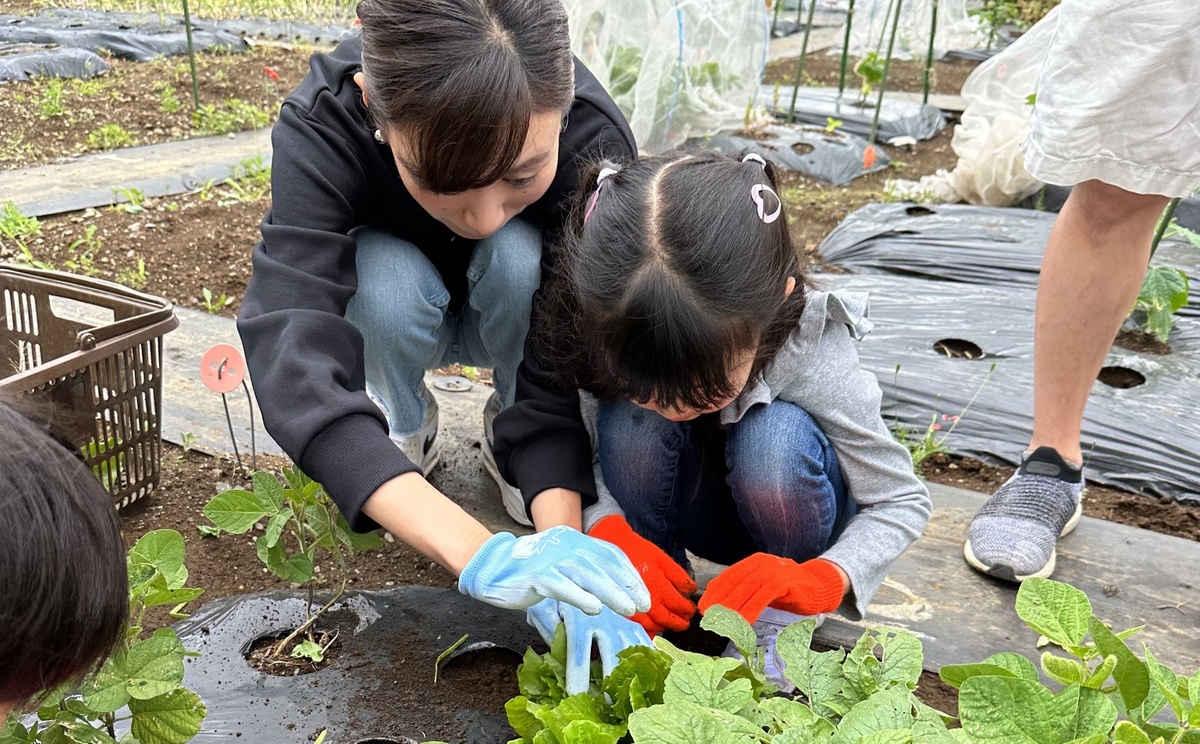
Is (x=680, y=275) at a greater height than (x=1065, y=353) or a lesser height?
greater

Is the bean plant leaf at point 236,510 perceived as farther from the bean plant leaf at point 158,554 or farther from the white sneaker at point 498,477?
the white sneaker at point 498,477

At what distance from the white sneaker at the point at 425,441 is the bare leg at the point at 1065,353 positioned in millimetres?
959

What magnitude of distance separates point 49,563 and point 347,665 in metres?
0.67

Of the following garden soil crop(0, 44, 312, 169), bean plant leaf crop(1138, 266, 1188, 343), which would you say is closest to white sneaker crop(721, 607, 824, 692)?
bean plant leaf crop(1138, 266, 1188, 343)

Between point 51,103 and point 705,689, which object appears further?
point 51,103

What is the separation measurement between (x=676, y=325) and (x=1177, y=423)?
1.52 meters

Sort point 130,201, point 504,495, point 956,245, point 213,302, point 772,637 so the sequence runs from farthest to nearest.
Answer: point 130,201, point 956,245, point 213,302, point 504,495, point 772,637

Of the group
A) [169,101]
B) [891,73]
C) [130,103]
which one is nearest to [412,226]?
[169,101]

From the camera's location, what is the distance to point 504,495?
171 cm

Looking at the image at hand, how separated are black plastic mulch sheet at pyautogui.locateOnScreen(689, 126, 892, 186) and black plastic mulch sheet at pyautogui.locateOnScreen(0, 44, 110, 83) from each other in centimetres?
312

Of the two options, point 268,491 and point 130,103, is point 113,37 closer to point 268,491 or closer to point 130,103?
point 130,103

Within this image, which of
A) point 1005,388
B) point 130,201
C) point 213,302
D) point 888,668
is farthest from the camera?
point 130,201

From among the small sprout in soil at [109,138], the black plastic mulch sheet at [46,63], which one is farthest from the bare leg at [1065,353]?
the black plastic mulch sheet at [46,63]

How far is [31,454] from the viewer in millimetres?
733
